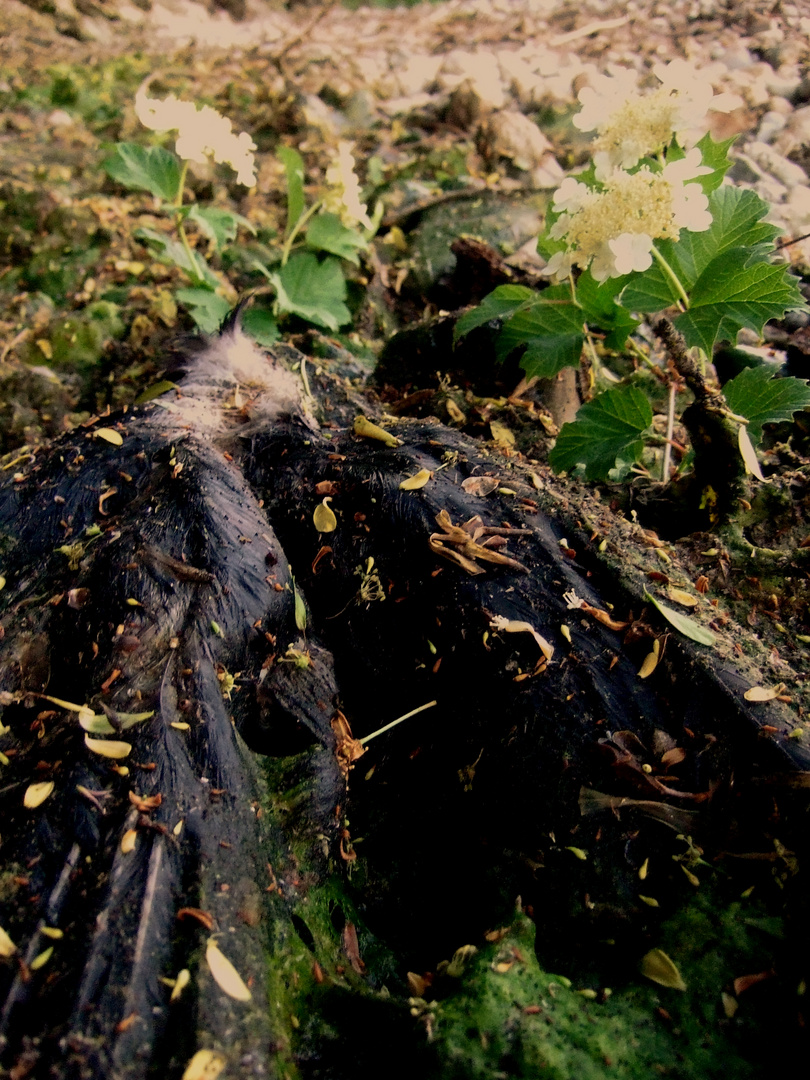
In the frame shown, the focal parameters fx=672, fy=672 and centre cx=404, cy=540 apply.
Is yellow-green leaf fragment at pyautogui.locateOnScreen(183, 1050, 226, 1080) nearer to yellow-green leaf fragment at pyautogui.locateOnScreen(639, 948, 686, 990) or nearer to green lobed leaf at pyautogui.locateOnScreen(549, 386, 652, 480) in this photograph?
yellow-green leaf fragment at pyautogui.locateOnScreen(639, 948, 686, 990)

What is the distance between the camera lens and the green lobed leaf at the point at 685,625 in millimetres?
1893

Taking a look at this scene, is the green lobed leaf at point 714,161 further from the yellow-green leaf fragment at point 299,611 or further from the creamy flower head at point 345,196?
the creamy flower head at point 345,196

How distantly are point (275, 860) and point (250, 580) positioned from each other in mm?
811

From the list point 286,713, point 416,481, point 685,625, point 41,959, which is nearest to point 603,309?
point 416,481

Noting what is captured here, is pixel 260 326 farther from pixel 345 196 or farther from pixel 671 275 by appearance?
pixel 671 275

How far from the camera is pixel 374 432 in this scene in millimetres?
2467

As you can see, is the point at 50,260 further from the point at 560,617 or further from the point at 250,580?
the point at 560,617

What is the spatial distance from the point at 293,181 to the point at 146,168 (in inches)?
32.2

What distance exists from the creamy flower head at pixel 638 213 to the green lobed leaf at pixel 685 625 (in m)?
1.01

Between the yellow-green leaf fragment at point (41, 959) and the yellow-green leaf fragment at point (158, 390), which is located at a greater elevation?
the yellow-green leaf fragment at point (158, 390)

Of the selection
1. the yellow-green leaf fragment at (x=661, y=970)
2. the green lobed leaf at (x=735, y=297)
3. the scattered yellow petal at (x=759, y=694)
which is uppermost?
the green lobed leaf at (x=735, y=297)

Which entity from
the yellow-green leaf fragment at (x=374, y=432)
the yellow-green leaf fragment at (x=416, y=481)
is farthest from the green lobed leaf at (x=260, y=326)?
the yellow-green leaf fragment at (x=416, y=481)

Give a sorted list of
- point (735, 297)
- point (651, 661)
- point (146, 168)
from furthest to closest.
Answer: point (146, 168)
point (735, 297)
point (651, 661)

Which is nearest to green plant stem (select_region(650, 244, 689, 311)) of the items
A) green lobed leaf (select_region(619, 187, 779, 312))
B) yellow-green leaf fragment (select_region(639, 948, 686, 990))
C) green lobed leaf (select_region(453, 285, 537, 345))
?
green lobed leaf (select_region(619, 187, 779, 312))
